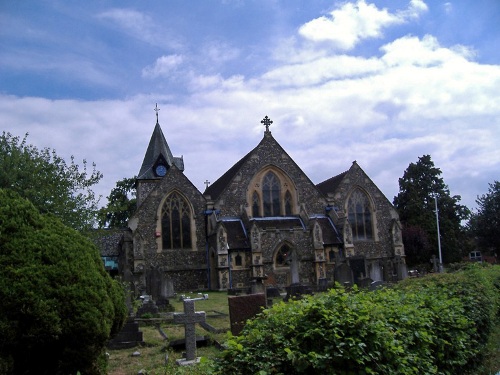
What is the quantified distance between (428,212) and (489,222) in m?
5.30

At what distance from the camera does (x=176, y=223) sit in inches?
1204

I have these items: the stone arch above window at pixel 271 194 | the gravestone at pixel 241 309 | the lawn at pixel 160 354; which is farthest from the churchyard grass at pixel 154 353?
the stone arch above window at pixel 271 194

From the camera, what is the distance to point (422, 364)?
5.35 m

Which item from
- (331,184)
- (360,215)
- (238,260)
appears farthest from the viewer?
(331,184)

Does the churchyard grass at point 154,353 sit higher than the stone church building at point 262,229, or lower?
lower

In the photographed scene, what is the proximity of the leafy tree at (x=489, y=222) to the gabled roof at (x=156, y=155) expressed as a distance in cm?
2823

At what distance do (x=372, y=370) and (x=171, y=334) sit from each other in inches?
357

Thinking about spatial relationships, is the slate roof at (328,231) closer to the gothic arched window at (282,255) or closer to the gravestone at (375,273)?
the gothic arched window at (282,255)

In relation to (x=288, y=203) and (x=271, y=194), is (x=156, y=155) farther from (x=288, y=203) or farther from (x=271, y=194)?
(x=288, y=203)

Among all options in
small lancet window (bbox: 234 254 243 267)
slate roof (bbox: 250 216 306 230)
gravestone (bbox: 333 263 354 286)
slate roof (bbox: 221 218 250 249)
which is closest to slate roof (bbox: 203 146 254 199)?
slate roof (bbox: 221 218 250 249)

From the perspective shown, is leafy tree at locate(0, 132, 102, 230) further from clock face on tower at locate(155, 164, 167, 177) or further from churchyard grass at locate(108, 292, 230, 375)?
clock face on tower at locate(155, 164, 167, 177)

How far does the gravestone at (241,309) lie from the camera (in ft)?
26.6

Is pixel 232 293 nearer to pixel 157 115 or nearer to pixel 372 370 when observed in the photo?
pixel 372 370

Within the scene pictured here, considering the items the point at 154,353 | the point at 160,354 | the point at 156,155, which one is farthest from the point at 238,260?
the point at 160,354
